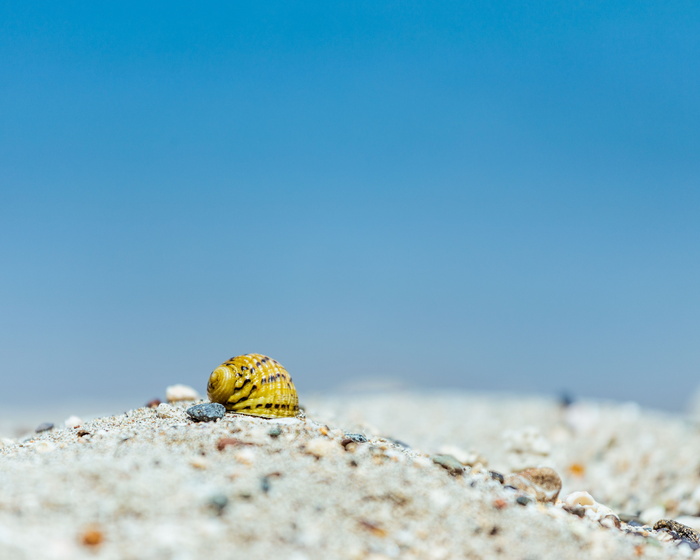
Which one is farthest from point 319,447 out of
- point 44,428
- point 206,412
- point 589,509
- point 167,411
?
point 44,428

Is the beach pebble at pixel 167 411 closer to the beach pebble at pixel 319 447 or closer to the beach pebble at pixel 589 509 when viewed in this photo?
the beach pebble at pixel 319 447

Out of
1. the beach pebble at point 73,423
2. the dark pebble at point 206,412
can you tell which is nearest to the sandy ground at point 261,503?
the dark pebble at point 206,412

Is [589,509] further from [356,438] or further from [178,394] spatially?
[178,394]

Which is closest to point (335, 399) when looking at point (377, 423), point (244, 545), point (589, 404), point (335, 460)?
point (377, 423)

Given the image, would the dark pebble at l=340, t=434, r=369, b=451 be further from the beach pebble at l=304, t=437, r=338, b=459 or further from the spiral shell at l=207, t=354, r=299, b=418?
the spiral shell at l=207, t=354, r=299, b=418

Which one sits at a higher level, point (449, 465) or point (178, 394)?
point (178, 394)

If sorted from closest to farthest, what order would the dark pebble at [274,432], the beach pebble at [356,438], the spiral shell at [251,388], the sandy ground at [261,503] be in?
the sandy ground at [261,503] < the dark pebble at [274,432] < the beach pebble at [356,438] < the spiral shell at [251,388]
